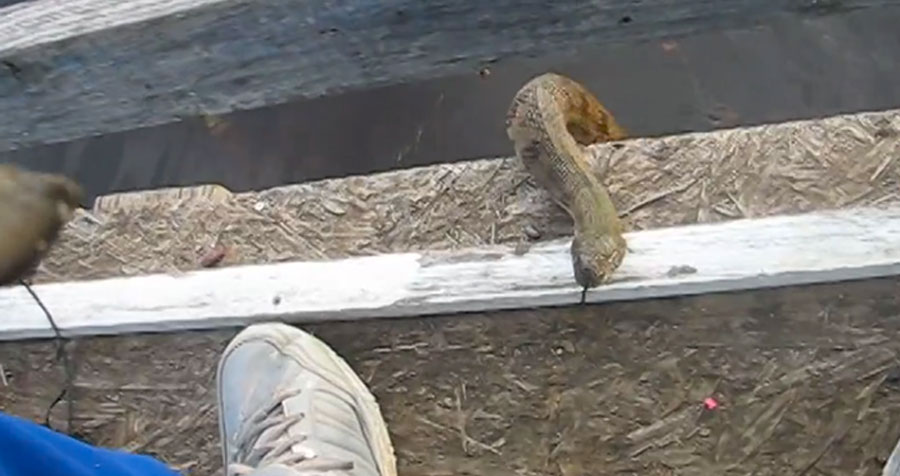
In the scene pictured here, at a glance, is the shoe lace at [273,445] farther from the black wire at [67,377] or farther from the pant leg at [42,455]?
the black wire at [67,377]

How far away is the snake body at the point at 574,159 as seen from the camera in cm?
162


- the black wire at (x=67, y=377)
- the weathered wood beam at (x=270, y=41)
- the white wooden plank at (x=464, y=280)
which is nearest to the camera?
the weathered wood beam at (x=270, y=41)

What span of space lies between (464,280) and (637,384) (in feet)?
0.96

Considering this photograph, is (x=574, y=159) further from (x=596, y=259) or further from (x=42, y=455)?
(x=42, y=455)

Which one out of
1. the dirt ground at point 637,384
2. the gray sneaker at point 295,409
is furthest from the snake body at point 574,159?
the gray sneaker at point 295,409

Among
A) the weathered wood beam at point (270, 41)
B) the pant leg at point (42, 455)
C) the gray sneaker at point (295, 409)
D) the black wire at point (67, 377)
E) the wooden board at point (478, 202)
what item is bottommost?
the black wire at point (67, 377)

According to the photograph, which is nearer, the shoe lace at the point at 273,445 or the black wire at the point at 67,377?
the shoe lace at the point at 273,445

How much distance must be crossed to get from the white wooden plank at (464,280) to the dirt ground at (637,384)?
0.05 m

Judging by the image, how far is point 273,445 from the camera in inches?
63.5

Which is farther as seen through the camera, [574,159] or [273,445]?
[574,159]

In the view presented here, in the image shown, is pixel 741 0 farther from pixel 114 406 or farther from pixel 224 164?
pixel 224 164

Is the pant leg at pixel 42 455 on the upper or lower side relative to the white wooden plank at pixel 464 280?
upper

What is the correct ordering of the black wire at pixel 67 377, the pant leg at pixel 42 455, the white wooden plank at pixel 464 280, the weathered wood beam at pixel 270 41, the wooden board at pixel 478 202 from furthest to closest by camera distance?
the black wire at pixel 67 377, the wooden board at pixel 478 202, the white wooden plank at pixel 464 280, the weathered wood beam at pixel 270 41, the pant leg at pixel 42 455

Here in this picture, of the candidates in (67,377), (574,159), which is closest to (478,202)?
(574,159)
